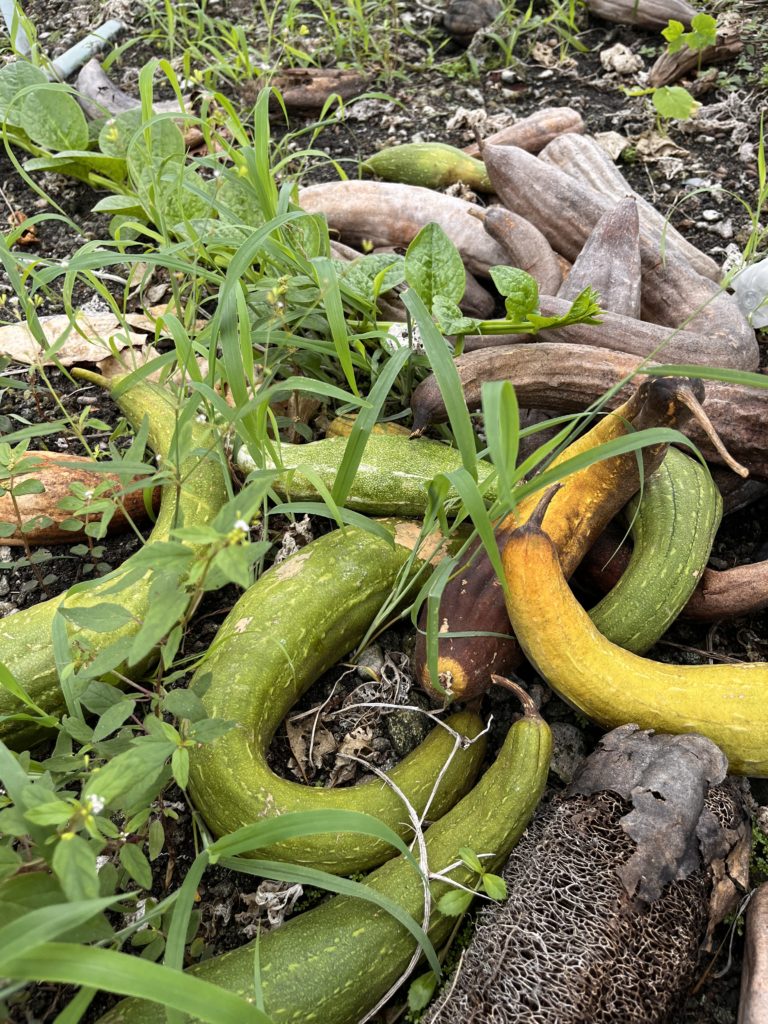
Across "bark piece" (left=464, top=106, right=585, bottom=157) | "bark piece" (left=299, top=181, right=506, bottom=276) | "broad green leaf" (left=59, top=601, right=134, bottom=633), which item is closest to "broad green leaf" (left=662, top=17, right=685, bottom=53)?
"bark piece" (left=464, top=106, right=585, bottom=157)

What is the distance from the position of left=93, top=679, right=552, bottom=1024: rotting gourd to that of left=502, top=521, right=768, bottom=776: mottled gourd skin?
0.17 meters

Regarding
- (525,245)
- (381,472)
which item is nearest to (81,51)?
(525,245)

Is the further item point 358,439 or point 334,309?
point 334,309

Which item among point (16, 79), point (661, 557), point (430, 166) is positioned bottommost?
point (661, 557)

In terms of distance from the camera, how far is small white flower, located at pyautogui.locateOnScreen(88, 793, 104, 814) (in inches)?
42.7

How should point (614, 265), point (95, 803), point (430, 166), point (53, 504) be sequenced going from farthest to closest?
point (430, 166), point (614, 265), point (53, 504), point (95, 803)

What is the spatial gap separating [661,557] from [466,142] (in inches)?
91.9

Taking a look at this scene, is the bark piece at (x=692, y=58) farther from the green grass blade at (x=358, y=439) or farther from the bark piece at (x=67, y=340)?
the green grass blade at (x=358, y=439)

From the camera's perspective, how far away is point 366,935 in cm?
149

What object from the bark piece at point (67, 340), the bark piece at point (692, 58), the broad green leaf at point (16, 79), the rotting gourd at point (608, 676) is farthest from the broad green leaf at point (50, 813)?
the bark piece at point (692, 58)

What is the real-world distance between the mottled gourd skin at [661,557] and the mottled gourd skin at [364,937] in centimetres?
37

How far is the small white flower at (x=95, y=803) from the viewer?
108cm

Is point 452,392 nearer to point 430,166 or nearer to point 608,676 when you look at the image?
point 608,676

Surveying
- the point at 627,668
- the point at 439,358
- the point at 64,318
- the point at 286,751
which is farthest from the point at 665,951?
the point at 64,318
